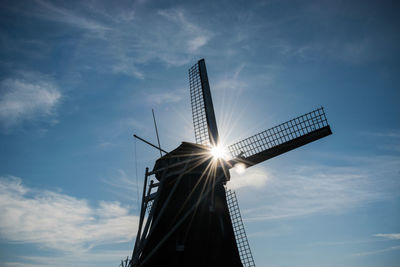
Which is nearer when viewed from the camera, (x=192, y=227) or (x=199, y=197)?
(x=192, y=227)

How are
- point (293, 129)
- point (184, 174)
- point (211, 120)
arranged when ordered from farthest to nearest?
point (211, 120) → point (293, 129) → point (184, 174)

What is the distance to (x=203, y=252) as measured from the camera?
10.4 m

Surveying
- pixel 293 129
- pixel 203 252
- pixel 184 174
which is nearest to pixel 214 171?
pixel 184 174

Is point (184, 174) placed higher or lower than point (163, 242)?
higher

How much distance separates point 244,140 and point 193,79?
6.87 metres

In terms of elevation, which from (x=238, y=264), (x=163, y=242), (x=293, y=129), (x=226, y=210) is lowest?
(x=238, y=264)

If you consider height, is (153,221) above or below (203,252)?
above

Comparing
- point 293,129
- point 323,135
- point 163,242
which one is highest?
point 293,129

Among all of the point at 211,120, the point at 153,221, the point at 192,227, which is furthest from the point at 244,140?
the point at 153,221

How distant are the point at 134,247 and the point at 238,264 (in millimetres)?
4916

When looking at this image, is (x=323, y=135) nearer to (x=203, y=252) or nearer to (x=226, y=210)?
(x=226, y=210)

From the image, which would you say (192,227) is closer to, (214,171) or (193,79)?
(214,171)

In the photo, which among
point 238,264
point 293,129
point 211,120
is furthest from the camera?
point 211,120

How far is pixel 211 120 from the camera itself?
49.6 feet
